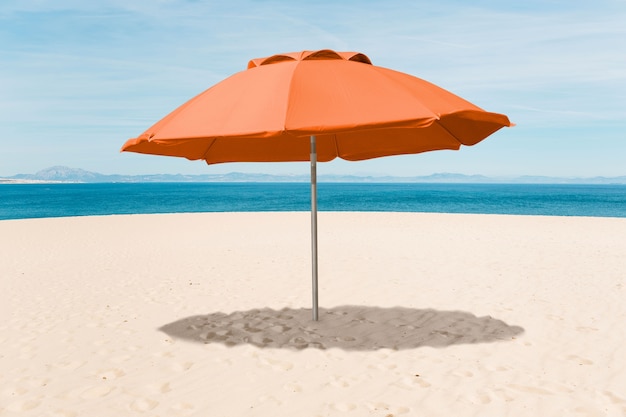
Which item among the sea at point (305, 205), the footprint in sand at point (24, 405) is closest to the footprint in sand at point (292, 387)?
the footprint in sand at point (24, 405)

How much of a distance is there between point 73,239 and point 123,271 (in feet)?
22.6

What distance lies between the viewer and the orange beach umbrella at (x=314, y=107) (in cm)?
366

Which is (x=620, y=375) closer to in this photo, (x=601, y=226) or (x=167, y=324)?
(x=167, y=324)

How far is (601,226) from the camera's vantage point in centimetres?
1762

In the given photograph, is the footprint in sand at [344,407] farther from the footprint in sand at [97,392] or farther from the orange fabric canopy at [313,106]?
the orange fabric canopy at [313,106]

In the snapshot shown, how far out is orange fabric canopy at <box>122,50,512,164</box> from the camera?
3654 mm

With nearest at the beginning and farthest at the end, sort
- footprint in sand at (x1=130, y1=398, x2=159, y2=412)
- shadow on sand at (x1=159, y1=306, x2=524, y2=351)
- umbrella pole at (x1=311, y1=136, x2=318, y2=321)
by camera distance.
→ footprint in sand at (x1=130, y1=398, x2=159, y2=412)
shadow on sand at (x1=159, y1=306, x2=524, y2=351)
umbrella pole at (x1=311, y1=136, x2=318, y2=321)

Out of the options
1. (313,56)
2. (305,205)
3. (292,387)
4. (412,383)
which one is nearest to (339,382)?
(292,387)

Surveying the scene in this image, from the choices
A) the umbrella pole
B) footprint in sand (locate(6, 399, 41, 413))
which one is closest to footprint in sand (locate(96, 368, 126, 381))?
footprint in sand (locate(6, 399, 41, 413))

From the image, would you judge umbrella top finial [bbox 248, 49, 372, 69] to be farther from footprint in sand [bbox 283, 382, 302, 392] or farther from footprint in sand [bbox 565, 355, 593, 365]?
footprint in sand [bbox 565, 355, 593, 365]

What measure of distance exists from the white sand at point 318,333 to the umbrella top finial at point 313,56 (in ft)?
8.69

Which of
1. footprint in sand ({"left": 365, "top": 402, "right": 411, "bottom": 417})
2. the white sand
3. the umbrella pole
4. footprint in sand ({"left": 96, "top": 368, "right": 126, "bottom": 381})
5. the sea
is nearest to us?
footprint in sand ({"left": 365, "top": 402, "right": 411, "bottom": 417})

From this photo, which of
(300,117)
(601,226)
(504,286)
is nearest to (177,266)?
(504,286)

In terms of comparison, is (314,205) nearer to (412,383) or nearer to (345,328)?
(345,328)
